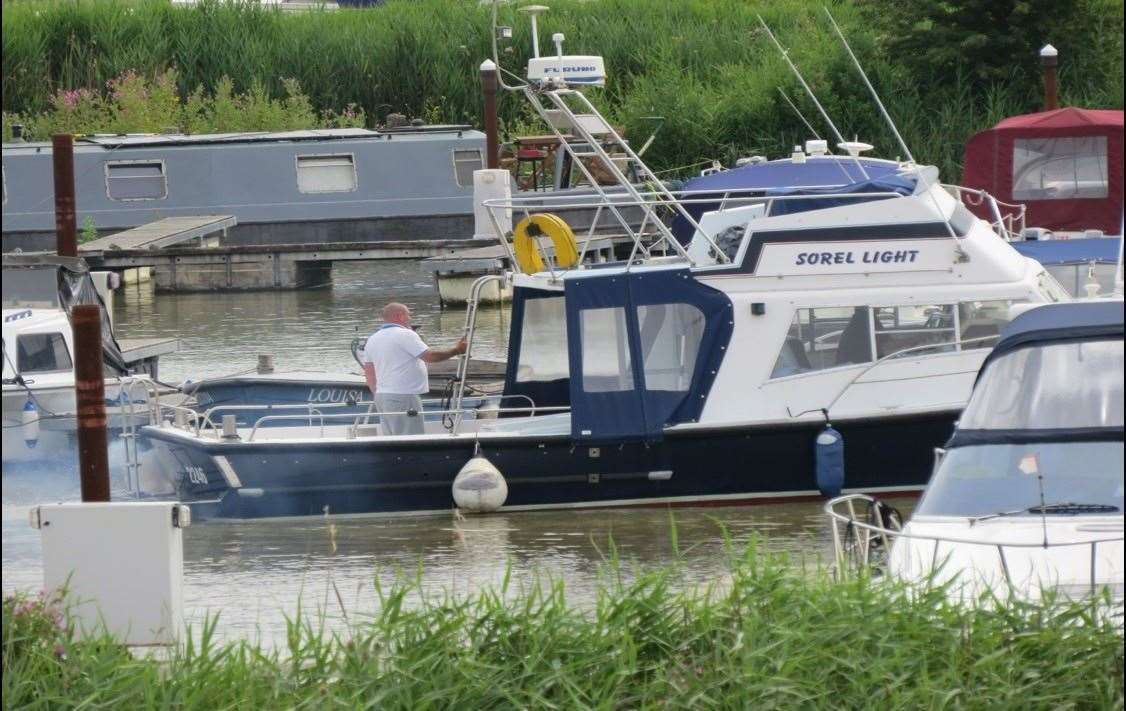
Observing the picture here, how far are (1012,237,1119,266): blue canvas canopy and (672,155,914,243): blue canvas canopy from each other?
78.2 inches

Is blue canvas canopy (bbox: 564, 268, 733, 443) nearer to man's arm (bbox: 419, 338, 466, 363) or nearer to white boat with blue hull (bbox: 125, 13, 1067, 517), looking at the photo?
white boat with blue hull (bbox: 125, 13, 1067, 517)

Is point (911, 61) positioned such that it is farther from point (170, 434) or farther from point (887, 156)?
point (170, 434)

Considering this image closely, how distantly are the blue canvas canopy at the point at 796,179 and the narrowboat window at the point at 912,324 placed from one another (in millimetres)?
1127

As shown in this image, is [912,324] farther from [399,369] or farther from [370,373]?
[370,373]

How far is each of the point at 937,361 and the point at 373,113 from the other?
2958cm

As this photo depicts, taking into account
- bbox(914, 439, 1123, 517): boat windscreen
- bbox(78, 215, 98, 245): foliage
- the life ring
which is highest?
bbox(78, 215, 98, 245): foliage

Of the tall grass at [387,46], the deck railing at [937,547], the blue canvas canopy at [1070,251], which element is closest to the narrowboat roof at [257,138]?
the tall grass at [387,46]

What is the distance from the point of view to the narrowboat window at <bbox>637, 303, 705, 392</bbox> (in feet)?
43.1

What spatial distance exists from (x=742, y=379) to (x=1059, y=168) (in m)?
11.6

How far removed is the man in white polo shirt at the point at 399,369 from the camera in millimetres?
13672

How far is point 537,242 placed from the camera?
1434 cm

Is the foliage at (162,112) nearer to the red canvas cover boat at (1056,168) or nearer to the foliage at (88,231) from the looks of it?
the foliage at (88,231)

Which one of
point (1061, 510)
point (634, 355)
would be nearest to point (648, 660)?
point (1061, 510)

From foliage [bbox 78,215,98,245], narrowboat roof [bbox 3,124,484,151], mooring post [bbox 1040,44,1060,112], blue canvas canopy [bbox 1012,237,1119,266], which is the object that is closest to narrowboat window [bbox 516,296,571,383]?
blue canvas canopy [bbox 1012,237,1119,266]
